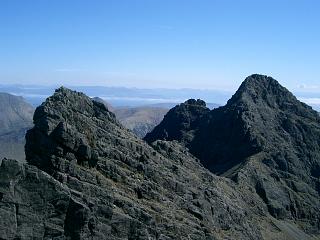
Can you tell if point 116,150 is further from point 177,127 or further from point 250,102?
point 177,127

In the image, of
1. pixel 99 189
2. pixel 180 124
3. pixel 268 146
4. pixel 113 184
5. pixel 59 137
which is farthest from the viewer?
pixel 180 124

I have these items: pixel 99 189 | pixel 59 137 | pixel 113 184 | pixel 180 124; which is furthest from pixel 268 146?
pixel 59 137

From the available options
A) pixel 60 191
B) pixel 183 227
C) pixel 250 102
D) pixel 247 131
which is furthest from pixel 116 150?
pixel 250 102

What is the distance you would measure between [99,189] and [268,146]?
102 metres

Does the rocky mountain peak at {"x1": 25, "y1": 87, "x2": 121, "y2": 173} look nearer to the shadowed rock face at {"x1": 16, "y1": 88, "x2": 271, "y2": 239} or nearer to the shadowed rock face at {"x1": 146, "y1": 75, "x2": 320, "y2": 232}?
the shadowed rock face at {"x1": 16, "y1": 88, "x2": 271, "y2": 239}

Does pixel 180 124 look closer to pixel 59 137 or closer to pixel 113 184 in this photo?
pixel 113 184

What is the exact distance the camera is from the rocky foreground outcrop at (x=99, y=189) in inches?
1970

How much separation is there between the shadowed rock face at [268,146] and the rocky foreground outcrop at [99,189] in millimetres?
33459

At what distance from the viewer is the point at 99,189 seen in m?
60.2

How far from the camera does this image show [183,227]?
68625 millimetres

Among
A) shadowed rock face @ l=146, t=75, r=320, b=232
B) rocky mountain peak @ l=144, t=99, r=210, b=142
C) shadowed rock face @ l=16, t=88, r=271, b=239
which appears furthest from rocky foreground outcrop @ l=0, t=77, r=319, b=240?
rocky mountain peak @ l=144, t=99, r=210, b=142

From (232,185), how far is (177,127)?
75168 millimetres

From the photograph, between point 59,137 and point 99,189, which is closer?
point 99,189

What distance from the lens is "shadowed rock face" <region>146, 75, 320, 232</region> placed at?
133 m
